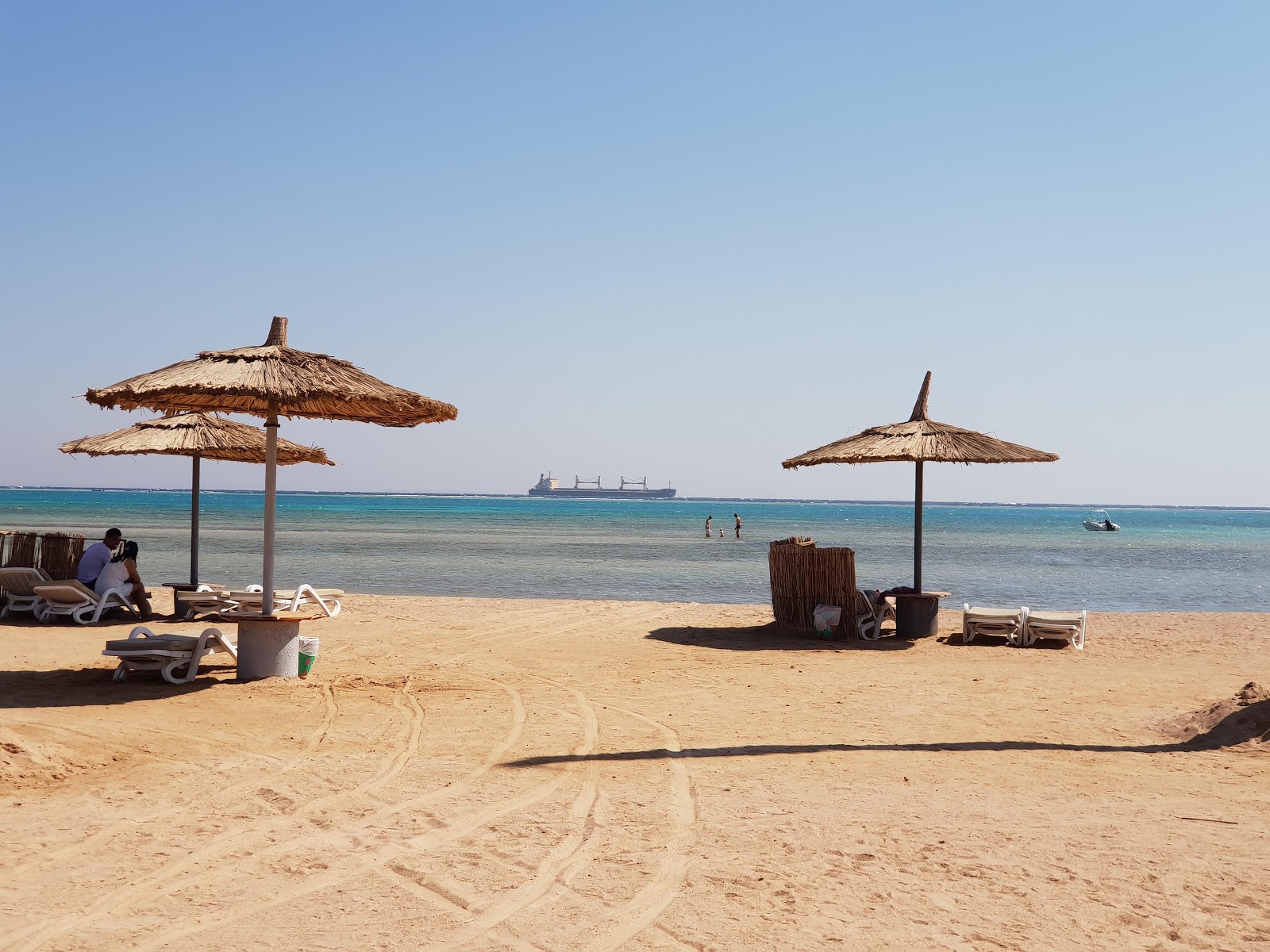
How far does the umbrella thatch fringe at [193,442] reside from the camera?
11930 mm

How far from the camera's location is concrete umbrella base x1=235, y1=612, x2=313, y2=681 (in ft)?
25.4

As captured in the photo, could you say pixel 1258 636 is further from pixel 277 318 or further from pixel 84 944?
pixel 84 944

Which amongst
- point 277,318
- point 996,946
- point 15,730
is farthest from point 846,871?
point 277,318

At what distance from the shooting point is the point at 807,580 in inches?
445

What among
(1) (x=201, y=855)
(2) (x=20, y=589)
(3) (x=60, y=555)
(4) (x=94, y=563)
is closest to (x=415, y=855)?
(1) (x=201, y=855)

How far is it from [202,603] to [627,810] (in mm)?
8149

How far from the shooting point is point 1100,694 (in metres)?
7.84

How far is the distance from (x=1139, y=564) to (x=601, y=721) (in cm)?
3020

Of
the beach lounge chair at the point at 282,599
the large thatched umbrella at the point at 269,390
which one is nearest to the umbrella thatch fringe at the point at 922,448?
the large thatched umbrella at the point at 269,390

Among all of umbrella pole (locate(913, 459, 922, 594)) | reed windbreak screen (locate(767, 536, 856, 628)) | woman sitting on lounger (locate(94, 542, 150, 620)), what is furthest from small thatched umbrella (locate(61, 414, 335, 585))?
umbrella pole (locate(913, 459, 922, 594))

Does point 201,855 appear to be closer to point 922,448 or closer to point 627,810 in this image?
point 627,810

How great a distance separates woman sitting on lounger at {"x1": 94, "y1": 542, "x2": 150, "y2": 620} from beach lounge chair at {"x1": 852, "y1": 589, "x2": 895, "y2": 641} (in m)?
7.58

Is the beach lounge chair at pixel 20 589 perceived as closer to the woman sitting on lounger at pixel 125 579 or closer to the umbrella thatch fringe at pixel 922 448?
the woman sitting on lounger at pixel 125 579

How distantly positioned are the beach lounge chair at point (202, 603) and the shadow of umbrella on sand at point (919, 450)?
6453 mm
